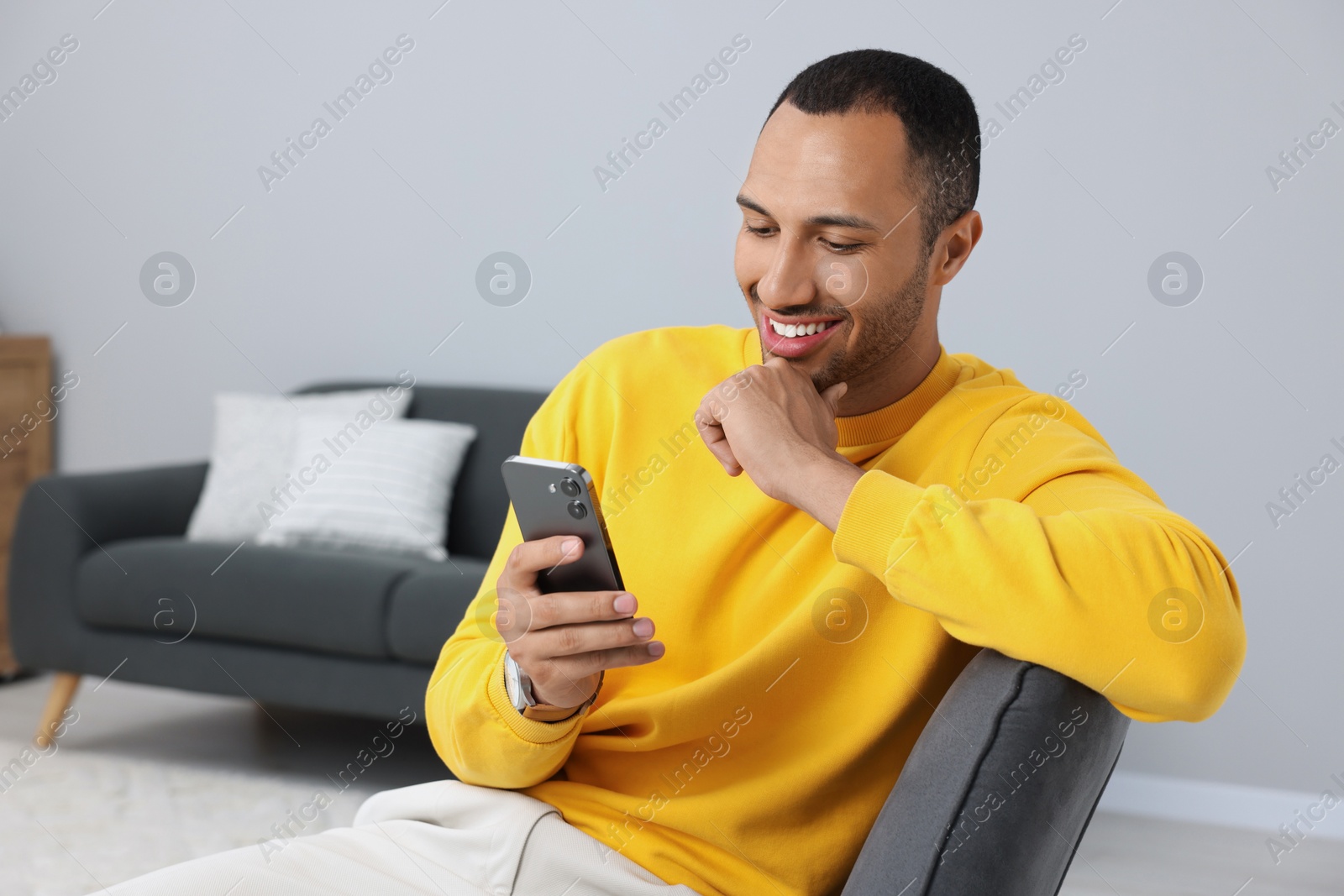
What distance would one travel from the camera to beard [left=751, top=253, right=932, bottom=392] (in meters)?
1.17

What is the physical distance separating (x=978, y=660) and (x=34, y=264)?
4151 mm

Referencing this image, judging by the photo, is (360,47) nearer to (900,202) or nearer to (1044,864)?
(900,202)

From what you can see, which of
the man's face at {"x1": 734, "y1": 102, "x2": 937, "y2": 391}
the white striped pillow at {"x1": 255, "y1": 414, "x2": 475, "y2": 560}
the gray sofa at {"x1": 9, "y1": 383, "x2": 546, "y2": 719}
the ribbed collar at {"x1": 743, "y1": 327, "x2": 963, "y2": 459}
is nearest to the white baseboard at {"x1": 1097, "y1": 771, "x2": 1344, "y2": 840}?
the gray sofa at {"x1": 9, "y1": 383, "x2": 546, "y2": 719}

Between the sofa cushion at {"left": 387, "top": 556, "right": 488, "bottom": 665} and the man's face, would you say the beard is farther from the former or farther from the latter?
the sofa cushion at {"left": 387, "top": 556, "right": 488, "bottom": 665}

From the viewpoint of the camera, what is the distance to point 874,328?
3.89 feet

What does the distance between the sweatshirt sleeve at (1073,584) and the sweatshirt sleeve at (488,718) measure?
1.10ft

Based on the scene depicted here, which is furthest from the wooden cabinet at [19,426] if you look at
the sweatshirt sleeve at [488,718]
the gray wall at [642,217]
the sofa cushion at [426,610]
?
the sweatshirt sleeve at [488,718]

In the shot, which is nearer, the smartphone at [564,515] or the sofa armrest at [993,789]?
the sofa armrest at [993,789]

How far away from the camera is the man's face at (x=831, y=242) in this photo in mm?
1135

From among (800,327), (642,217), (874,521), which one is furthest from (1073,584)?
(642,217)

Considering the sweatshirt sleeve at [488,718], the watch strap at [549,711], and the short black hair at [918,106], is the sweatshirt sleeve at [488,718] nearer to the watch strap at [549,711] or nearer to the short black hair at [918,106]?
the watch strap at [549,711]

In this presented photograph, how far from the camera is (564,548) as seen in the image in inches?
39.4

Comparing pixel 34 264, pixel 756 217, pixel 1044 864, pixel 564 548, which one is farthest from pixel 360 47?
pixel 1044 864

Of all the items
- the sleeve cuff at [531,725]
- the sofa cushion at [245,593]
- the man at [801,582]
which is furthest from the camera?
the sofa cushion at [245,593]
